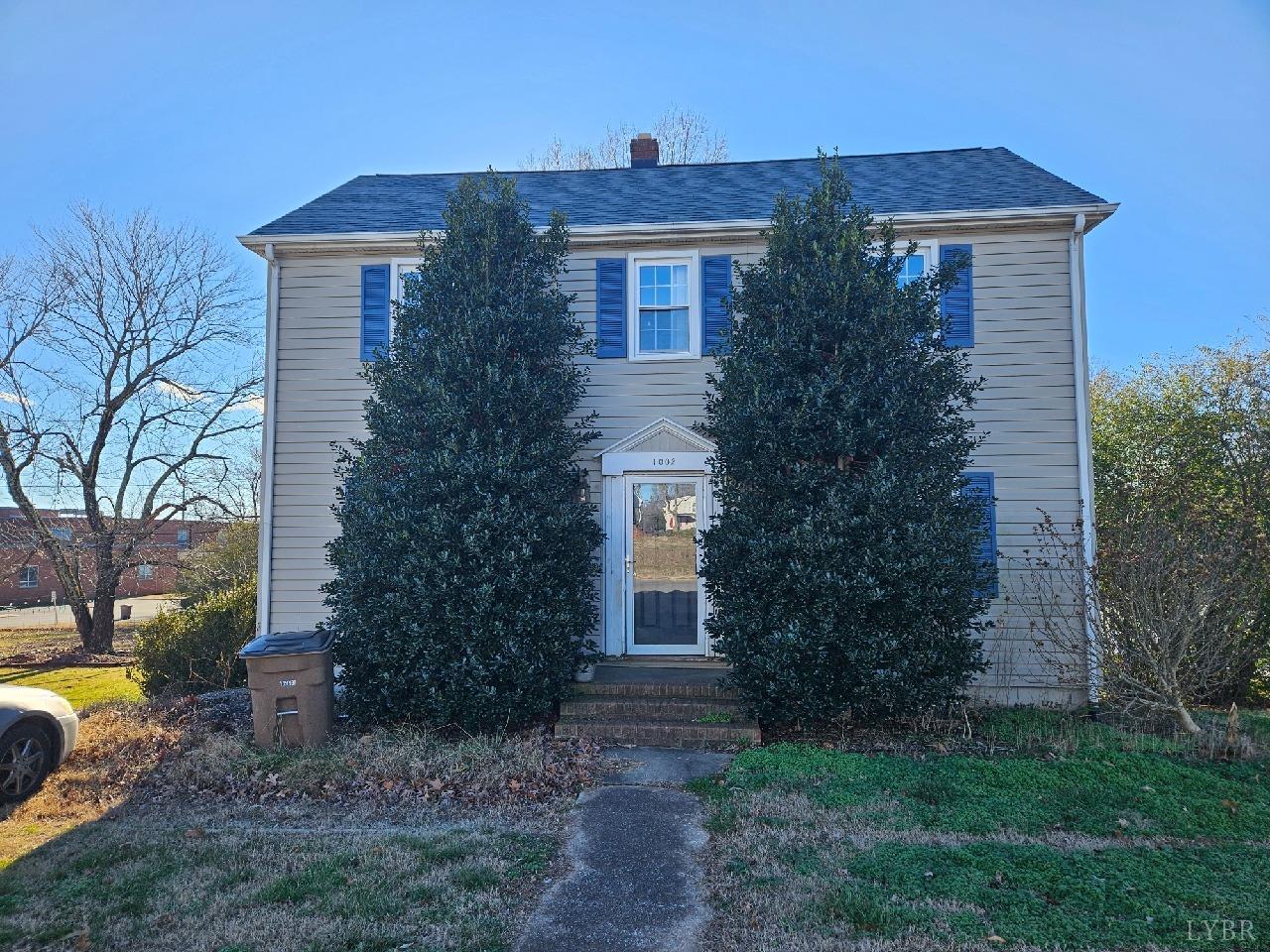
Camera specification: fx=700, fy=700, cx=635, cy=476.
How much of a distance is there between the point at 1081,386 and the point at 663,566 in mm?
5383

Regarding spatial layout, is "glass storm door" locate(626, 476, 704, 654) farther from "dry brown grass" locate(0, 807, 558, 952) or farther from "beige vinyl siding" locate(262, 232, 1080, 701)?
"dry brown grass" locate(0, 807, 558, 952)

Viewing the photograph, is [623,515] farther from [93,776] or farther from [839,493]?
[93,776]

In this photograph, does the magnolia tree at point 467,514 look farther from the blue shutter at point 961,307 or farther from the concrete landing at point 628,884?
the blue shutter at point 961,307

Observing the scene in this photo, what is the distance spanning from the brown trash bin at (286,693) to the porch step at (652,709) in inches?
89.4

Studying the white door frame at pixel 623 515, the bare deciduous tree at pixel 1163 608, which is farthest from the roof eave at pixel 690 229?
A: the bare deciduous tree at pixel 1163 608

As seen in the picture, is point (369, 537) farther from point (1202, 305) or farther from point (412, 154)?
point (1202, 305)

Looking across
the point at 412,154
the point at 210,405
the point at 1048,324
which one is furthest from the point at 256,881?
the point at 210,405

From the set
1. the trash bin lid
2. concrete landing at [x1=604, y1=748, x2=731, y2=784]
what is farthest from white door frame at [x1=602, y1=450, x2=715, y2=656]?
the trash bin lid

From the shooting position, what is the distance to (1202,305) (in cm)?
1282

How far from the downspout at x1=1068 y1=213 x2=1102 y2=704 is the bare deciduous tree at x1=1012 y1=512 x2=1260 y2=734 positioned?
508mm

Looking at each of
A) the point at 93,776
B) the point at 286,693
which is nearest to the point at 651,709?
the point at 286,693

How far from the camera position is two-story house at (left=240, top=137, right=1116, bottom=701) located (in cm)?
826

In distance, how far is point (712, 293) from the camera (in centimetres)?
867

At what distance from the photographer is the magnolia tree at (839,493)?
6125 millimetres
